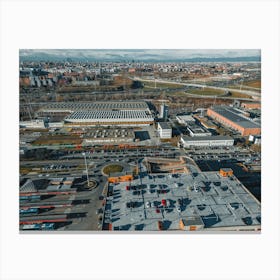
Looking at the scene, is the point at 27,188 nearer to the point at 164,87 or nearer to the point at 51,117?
the point at 51,117

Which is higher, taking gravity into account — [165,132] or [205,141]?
[165,132]

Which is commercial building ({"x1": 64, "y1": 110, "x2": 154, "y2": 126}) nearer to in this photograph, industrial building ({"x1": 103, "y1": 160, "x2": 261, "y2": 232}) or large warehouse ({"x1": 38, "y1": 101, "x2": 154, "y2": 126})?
large warehouse ({"x1": 38, "y1": 101, "x2": 154, "y2": 126})

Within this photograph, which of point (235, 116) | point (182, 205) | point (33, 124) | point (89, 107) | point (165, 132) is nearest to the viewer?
point (182, 205)

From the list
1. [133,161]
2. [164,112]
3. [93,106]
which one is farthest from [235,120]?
[93,106]

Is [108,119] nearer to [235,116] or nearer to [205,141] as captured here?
[205,141]

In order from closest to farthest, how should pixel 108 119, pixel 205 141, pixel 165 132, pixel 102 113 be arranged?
pixel 205 141 → pixel 165 132 → pixel 108 119 → pixel 102 113

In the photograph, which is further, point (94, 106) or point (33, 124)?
point (94, 106)

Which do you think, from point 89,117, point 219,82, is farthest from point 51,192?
point 219,82
